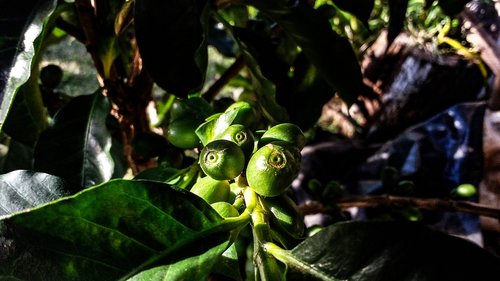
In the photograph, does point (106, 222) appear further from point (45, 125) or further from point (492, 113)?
point (492, 113)

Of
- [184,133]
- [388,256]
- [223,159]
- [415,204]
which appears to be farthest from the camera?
[415,204]

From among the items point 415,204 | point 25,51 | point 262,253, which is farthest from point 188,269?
point 415,204

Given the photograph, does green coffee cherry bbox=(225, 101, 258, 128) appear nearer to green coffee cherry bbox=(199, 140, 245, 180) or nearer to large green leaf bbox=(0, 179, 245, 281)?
green coffee cherry bbox=(199, 140, 245, 180)

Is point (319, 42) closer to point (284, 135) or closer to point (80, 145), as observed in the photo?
point (284, 135)

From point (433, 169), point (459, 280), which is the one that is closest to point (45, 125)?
point (459, 280)

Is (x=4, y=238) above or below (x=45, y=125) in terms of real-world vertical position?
above

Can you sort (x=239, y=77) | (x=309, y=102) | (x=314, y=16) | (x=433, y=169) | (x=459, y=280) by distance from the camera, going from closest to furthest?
(x=459, y=280), (x=314, y=16), (x=309, y=102), (x=239, y=77), (x=433, y=169)

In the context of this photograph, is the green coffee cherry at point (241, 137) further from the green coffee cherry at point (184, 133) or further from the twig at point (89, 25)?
the twig at point (89, 25)
